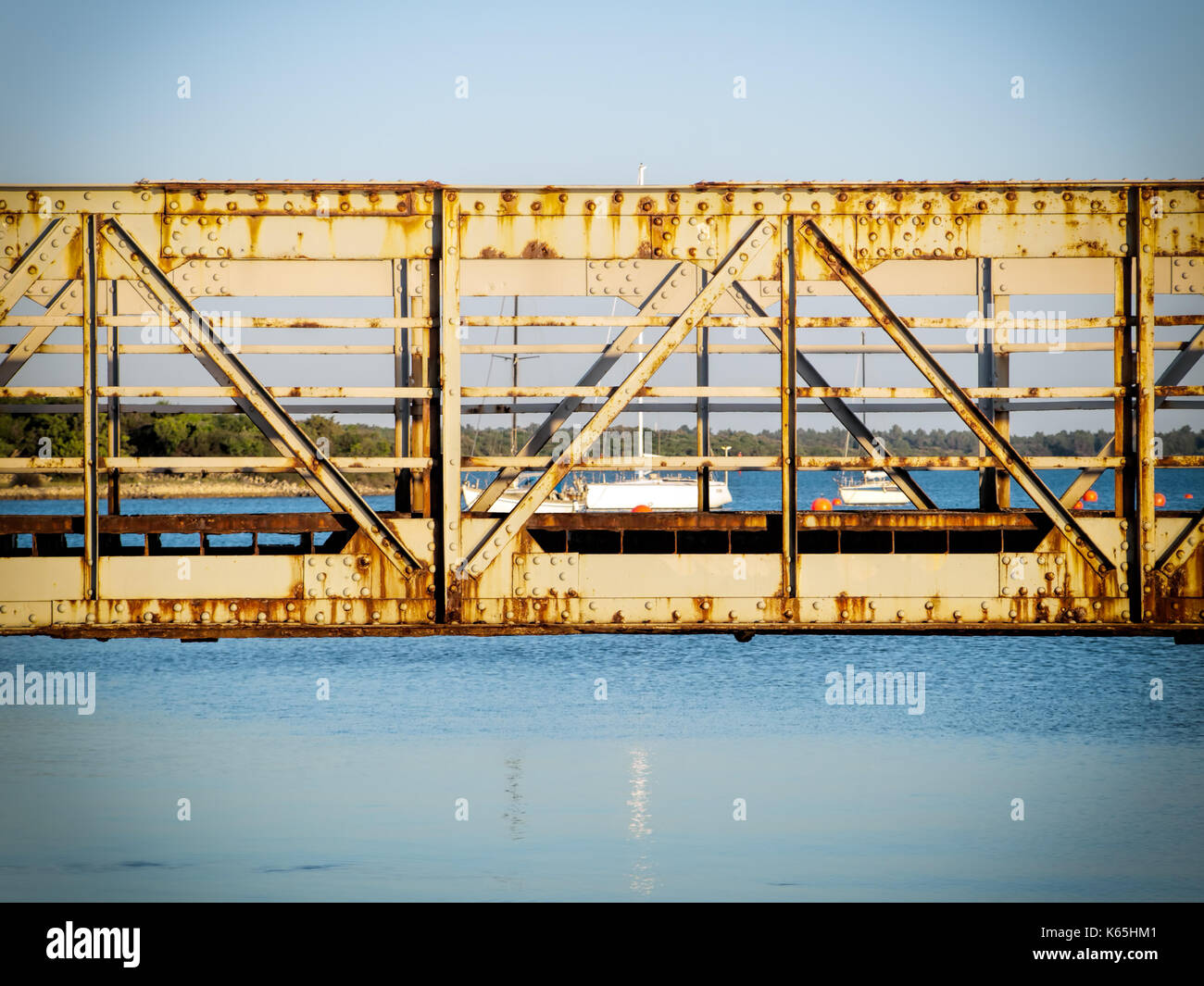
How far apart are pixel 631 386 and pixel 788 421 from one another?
3.85ft

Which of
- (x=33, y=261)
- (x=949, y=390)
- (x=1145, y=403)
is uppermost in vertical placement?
(x=33, y=261)

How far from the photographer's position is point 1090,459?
10.1 m

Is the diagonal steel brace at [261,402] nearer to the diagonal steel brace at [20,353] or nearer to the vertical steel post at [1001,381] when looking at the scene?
the diagonal steel brace at [20,353]

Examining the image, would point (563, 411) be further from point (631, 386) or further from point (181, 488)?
point (181, 488)

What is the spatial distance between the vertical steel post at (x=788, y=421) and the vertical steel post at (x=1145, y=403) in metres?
2.45

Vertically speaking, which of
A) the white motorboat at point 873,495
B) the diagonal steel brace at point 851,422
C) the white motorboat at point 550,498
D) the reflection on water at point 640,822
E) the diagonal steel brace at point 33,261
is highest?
the diagonal steel brace at point 33,261

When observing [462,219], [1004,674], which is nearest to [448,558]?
[462,219]

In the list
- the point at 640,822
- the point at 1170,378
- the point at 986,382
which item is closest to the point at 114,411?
the point at 986,382

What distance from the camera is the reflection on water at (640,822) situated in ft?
60.6

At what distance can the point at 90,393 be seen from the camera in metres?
9.29

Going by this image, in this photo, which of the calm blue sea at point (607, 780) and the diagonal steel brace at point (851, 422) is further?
the calm blue sea at point (607, 780)

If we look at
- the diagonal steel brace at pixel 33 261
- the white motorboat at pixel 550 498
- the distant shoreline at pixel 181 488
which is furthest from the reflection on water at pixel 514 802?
the distant shoreline at pixel 181 488

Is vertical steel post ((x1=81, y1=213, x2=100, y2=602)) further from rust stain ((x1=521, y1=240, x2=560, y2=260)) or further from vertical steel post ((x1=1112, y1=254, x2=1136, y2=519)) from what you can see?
vertical steel post ((x1=1112, y1=254, x2=1136, y2=519))
